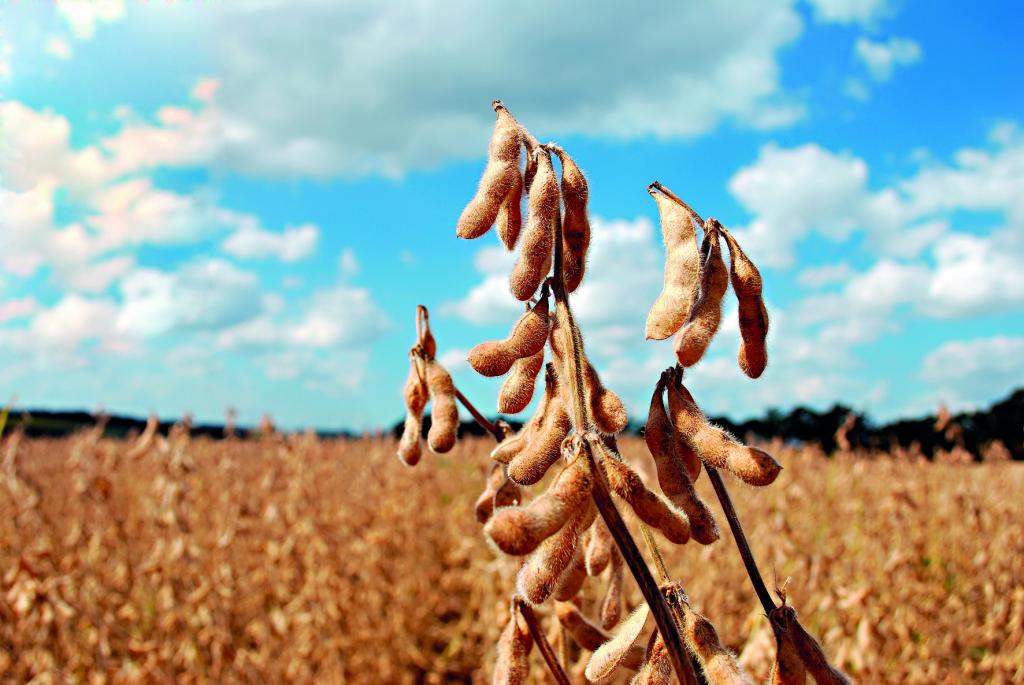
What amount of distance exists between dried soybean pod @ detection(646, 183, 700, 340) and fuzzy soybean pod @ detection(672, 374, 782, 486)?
71mm

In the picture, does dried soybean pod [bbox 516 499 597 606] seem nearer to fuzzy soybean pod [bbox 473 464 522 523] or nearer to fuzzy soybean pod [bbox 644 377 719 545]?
fuzzy soybean pod [bbox 644 377 719 545]

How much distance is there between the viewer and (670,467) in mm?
754

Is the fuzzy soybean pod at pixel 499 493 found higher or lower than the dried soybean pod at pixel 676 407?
lower

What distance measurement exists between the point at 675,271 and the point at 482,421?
312mm

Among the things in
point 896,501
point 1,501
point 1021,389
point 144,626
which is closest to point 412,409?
point 896,501

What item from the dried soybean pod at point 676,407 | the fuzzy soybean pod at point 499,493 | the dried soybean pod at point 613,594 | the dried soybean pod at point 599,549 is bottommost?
the dried soybean pod at point 613,594

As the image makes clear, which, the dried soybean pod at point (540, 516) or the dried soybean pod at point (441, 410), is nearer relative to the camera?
the dried soybean pod at point (540, 516)

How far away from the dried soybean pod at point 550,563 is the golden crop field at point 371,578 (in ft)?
4.10

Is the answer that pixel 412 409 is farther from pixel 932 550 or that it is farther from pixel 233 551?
pixel 932 550

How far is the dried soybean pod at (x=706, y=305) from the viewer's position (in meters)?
0.71

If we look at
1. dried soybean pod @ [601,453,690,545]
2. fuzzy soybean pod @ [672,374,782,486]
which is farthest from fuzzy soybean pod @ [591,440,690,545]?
fuzzy soybean pod @ [672,374,782,486]

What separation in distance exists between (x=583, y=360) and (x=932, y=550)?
16.9 feet

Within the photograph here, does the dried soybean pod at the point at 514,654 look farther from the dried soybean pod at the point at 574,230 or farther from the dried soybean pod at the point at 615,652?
the dried soybean pod at the point at 574,230

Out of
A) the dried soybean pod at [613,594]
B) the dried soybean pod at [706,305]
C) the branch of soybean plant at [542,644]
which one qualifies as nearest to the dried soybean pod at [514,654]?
the branch of soybean plant at [542,644]
